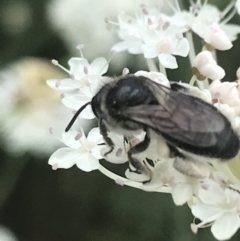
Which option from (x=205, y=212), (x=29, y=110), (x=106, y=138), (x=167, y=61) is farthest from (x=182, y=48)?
(x=29, y=110)

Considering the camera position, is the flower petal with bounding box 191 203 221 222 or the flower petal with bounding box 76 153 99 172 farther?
the flower petal with bounding box 76 153 99 172

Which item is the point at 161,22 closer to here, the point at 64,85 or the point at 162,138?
the point at 64,85

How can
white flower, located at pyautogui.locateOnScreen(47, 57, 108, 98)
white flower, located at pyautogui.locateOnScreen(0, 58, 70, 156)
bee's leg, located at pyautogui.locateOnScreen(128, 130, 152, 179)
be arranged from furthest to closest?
white flower, located at pyautogui.locateOnScreen(0, 58, 70, 156), white flower, located at pyautogui.locateOnScreen(47, 57, 108, 98), bee's leg, located at pyautogui.locateOnScreen(128, 130, 152, 179)

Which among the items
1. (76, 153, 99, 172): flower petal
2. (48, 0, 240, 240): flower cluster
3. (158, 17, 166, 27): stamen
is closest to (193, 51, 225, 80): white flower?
(48, 0, 240, 240): flower cluster

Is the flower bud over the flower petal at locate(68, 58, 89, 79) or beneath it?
over

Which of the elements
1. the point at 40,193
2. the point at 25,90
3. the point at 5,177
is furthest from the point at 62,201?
the point at 25,90

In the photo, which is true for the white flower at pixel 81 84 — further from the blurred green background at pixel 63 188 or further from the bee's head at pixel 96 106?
the blurred green background at pixel 63 188

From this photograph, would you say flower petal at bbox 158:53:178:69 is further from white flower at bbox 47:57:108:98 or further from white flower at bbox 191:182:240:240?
white flower at bbox 191:182:240:240
